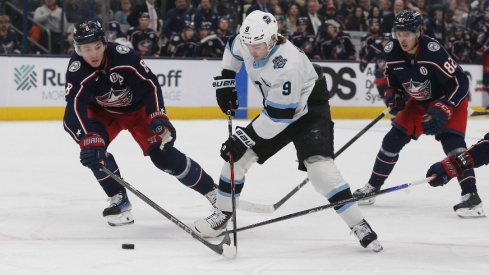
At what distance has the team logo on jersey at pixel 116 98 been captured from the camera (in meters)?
4.32

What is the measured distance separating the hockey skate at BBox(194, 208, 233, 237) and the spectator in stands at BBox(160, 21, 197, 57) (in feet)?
22.2

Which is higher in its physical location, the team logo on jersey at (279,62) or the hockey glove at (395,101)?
the team logo on jersey at (279,62)

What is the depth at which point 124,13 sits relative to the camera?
35.5ft

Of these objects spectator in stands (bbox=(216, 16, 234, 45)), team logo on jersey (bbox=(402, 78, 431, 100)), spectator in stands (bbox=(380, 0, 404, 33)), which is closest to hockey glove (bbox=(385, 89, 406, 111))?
team logo on jersey (bbox=(402, 78, 431, 100))

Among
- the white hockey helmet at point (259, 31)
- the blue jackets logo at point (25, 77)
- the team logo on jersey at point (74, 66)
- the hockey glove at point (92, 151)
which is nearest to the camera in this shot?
the white hockey helmet at point (259, 31)

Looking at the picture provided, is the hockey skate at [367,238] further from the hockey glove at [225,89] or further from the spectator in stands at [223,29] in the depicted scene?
the spectator in stands at [223,29]

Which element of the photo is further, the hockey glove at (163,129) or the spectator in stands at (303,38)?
the spectator in stands at (303,38)

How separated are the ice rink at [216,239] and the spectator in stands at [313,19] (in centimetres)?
481

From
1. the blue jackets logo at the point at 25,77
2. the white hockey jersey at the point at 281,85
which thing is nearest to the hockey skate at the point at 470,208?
the white hockey jersey at the point at 281,85

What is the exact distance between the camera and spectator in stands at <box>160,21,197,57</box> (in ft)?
35.1

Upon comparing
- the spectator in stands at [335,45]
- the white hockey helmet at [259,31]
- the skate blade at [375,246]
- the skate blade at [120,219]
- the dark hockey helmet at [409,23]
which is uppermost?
the white hockey helmet at [259,31]

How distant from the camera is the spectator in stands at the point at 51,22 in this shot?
34.0 feet

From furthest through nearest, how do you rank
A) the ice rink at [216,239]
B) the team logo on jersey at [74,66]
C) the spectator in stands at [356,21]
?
the spectator in stands at [356,21] < the team logo on jersey at [74,66] < the ice rink at [216,239]

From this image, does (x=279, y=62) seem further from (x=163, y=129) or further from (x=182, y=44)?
(x=182, y=44)
